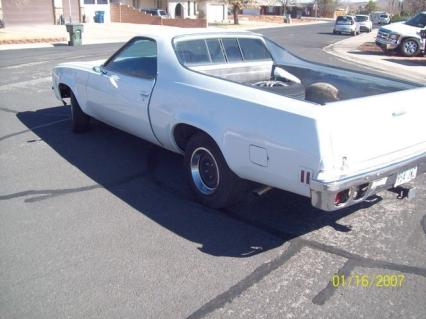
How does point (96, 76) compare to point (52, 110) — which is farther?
point (52, 110)

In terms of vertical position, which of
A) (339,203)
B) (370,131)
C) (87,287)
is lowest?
(87,287)

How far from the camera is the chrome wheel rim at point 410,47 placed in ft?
59.2

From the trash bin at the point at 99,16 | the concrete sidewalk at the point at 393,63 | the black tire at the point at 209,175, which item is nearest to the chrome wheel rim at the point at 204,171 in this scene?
the black tire at the point at 209,175

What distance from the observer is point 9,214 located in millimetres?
4309

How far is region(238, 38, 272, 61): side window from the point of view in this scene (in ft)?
18.4

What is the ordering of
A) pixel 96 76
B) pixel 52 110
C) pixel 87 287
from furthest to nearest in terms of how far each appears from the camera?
pixel 52 110 → pixel 96 76 → pixel 87 287

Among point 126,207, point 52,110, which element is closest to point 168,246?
point 126,207

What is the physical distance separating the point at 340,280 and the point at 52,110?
6.52m

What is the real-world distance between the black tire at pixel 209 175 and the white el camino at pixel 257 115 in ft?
0.03

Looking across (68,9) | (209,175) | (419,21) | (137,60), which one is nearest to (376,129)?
(209,175)

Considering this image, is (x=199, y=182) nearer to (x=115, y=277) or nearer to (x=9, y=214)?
(x=115, y=277)

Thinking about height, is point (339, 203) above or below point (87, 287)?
above

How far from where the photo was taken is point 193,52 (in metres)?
5.02

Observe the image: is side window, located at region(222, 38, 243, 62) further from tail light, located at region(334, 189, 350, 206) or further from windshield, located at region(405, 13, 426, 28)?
windshield, located at region(405, 13, 426, 28)
